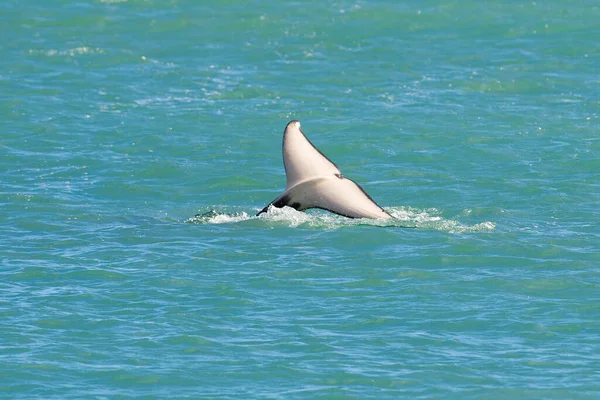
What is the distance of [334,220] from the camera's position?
23516 millimetres

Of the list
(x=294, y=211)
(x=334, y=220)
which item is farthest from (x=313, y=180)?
(x=334, y=220)

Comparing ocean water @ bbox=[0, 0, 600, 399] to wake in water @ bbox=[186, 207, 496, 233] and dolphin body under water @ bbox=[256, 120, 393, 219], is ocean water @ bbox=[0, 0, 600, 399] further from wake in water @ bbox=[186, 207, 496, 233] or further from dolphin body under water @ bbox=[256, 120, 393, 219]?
dolphin body under water @ bbox=[256, 120, 393, 219]

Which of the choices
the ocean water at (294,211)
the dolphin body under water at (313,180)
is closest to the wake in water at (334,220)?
the ocean water at (294,211)

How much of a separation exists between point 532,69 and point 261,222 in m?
15.2

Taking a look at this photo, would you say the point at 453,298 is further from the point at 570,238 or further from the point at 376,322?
the point at 570,238

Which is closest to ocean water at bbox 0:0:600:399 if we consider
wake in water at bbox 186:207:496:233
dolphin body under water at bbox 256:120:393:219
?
wake in water at bbox 186:207:496:233

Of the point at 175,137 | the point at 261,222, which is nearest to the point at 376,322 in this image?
the point at 261,222

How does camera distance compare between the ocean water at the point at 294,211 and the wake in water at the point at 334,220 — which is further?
the wake in water at the point at 334,220

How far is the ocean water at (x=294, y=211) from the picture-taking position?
16672 mm

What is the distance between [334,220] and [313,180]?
2.36 metres

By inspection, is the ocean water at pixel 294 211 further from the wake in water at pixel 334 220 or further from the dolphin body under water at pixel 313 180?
the dolphin body under water at pixel 313 180

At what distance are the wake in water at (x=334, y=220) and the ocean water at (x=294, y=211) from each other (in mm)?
73

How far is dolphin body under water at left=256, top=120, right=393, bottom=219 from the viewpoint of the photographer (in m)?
21.1

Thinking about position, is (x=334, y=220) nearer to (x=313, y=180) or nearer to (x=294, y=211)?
(x=294, y=211)
